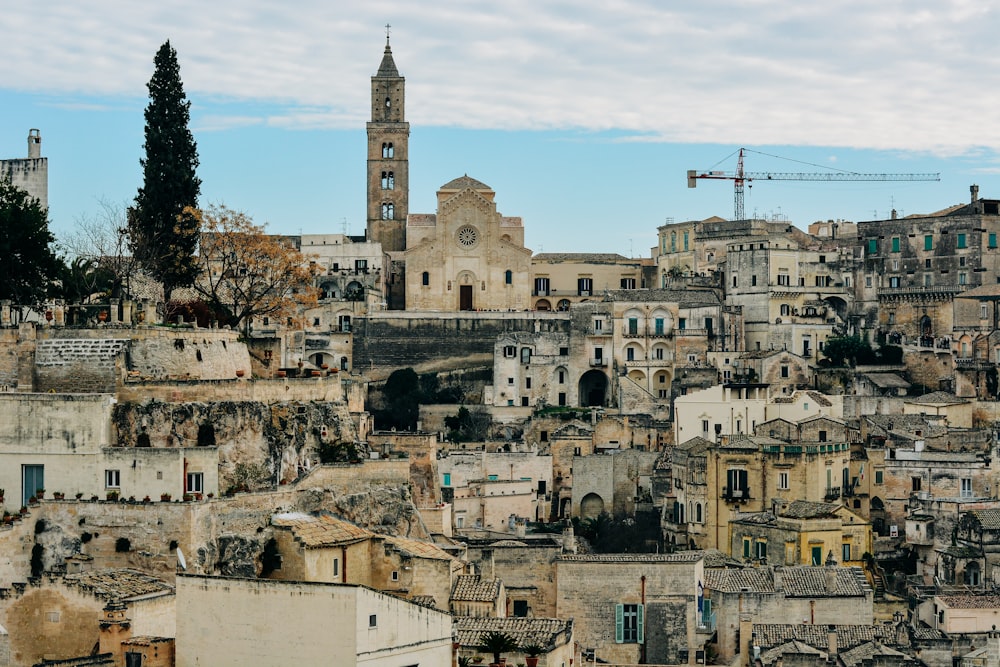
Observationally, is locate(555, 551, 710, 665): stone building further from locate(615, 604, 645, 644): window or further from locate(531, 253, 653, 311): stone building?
locate(531, 253, 653, 311): stone building

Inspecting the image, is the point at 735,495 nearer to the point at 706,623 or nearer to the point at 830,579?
the point at 830,579

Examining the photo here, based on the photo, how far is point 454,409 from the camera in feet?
295

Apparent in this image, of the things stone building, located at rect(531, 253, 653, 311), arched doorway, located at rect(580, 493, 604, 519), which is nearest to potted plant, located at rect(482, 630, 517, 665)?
arched doorway, located at rect(580, 493, 604, 519)

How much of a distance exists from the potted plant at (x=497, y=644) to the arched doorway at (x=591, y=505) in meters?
32.3

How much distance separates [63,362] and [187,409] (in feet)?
13.1

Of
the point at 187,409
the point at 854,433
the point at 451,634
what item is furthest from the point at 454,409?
the point at 451,634

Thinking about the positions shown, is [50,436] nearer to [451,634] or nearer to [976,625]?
[451,634]

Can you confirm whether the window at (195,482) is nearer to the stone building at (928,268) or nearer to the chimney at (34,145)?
the chimney at (34,145)

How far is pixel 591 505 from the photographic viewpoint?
75812 millimetres

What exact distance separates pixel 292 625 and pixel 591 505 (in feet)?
135

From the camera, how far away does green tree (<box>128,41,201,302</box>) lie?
67312 mm

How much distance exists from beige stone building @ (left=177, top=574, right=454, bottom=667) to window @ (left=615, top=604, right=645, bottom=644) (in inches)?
598

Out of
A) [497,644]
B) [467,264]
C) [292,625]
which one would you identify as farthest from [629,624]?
[467,264]

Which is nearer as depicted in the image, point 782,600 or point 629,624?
point 629,624
